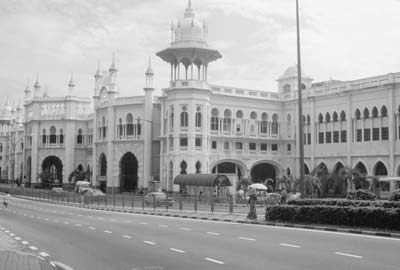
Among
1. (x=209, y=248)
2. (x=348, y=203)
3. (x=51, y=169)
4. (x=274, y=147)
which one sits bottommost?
(x=209, y=248)

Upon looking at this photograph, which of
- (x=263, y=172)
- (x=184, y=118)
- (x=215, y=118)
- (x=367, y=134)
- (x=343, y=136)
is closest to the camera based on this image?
(x=367, y=134)

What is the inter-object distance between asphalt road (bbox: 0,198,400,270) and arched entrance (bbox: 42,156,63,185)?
69.2 m

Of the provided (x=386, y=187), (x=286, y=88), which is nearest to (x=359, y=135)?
(x=386, y=187)

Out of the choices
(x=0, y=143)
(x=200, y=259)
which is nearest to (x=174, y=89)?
(x=200, y=259)

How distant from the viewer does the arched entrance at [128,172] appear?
242 feet

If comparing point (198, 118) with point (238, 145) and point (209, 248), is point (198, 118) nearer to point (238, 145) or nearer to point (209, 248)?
point (238, 145)

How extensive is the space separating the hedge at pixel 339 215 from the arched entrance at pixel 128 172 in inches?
1887

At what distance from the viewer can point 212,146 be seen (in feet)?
211

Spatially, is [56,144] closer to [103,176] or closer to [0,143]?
[103,176]

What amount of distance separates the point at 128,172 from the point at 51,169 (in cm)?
2841

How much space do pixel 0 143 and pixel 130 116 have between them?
218 feet

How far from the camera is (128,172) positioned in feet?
247

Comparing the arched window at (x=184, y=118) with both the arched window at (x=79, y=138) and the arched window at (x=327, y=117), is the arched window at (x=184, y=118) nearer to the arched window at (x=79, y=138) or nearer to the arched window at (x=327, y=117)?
the arched window at (x=327, y=117)

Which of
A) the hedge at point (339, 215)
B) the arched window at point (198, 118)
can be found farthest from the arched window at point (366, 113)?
the hedge at point (339, 215)
